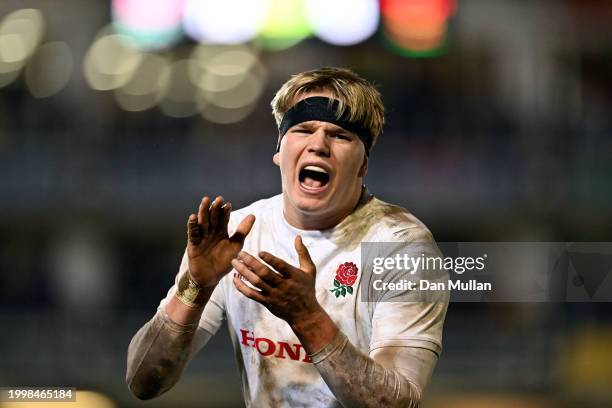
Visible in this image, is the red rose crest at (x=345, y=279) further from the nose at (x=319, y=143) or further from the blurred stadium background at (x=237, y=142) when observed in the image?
the blurred stadium background at (x=237, y=142)

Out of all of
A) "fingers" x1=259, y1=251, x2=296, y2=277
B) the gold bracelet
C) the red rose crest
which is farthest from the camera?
the red rose crest

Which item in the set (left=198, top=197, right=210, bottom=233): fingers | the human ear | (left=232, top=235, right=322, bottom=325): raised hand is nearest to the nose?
the human ear

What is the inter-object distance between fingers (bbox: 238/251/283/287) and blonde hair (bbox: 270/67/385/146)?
626mm

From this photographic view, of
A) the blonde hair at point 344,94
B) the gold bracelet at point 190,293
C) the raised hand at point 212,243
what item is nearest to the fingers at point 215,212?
the raised hand at point 212,243

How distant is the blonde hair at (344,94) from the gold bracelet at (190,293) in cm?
51

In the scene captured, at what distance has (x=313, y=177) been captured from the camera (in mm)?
2367

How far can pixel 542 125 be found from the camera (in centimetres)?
286

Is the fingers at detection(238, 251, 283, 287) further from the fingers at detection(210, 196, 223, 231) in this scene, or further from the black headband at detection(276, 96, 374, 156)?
the black headband at detection(276, 96, 374, 156)

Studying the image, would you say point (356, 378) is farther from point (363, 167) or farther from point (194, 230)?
point (363, 167)

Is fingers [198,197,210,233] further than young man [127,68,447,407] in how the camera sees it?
No

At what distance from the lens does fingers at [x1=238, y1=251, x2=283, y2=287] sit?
6.05 ft

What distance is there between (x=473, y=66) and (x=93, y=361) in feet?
4.69

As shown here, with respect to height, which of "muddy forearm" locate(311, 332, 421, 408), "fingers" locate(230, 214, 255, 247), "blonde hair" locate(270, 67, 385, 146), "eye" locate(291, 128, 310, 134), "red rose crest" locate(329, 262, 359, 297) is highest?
"blonde hair" locate(270, 67, 385, 146)

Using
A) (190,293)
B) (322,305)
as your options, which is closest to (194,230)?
(190,293)
